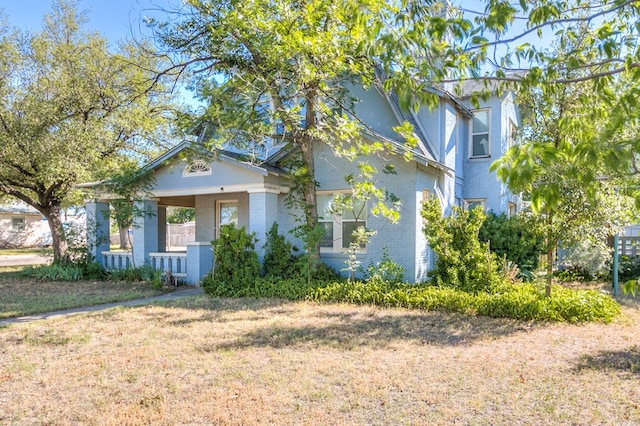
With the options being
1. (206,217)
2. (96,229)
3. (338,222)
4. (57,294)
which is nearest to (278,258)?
(338,222)

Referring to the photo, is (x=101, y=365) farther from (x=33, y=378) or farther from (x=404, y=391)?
(x=404, y=391)

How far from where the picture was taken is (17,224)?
118 ft

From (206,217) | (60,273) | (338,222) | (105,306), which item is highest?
(206,217)

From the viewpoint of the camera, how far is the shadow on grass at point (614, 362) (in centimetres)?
552

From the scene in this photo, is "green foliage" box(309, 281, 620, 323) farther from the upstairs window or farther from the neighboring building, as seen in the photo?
the neighboring building

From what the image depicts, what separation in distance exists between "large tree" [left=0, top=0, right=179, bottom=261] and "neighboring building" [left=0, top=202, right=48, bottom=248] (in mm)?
21597

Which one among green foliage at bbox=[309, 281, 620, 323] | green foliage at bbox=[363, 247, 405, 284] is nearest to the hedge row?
green foliage at bbox=[309, 281, 620, 323]

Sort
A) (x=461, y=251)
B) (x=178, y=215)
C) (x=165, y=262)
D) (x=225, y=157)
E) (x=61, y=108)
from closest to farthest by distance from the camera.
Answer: (x=461, y=251), (x=225, y=157), (x=165, y=262), (x=61, y=108), (x=178, y=215)

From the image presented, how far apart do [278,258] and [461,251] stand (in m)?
4.56

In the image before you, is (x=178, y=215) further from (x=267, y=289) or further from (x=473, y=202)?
(x=267, y=289)

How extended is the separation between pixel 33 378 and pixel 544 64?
6.49 metres

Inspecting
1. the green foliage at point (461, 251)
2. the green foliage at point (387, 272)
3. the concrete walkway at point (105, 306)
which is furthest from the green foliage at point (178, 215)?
the green foliage at point (461, 251)

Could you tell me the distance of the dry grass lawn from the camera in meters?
4.29

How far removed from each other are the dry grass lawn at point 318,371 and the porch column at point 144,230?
5.66 m
